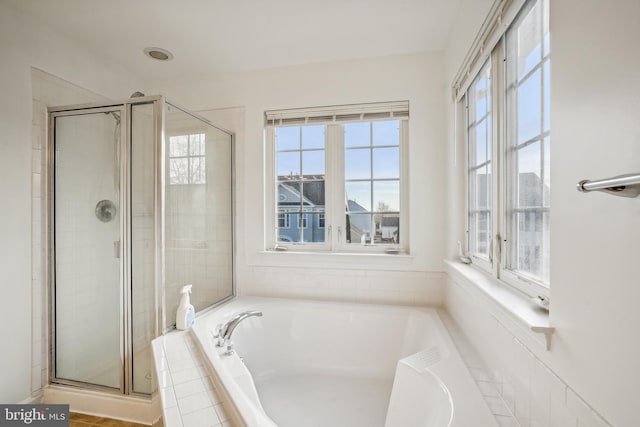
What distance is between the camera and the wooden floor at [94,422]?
5.53 feet

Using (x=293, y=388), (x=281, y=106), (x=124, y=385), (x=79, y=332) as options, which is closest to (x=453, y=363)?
(x=293, y=388)

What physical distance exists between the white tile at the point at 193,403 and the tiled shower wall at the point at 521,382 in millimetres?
987

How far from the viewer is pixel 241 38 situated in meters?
2.00

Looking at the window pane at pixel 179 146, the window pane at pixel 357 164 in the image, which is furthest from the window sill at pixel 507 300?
the window pane at pixel 179 146

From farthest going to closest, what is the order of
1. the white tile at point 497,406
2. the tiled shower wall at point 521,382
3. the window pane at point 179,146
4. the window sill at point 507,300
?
the window pane at point 179,146
the white tile at point 497,406
the window sill at point 507,300
the tiled shower wall at point 521,382

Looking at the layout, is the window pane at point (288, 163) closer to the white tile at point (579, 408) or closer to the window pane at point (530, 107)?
the window pane at point (530, 107)

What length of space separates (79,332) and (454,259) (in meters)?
2.47

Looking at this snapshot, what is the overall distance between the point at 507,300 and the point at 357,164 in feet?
4.99

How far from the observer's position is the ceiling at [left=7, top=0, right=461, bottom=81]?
1.69m

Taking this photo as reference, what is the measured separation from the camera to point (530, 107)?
1.07 metres

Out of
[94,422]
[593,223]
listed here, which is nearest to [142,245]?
[94,422]

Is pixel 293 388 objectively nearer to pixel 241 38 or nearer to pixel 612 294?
pixel 612 294

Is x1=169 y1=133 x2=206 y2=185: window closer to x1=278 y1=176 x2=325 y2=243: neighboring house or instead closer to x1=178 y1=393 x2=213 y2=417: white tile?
x1=278 y1=176 x2=325 y2=243: neighboring house

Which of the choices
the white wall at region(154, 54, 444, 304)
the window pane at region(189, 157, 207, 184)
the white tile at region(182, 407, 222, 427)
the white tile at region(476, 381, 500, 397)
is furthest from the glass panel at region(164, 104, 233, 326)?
the white tile at region(476, 381, 500, 397)
